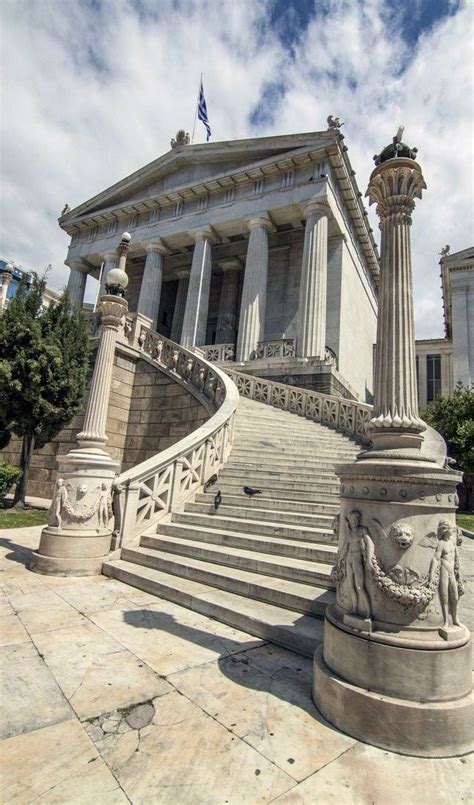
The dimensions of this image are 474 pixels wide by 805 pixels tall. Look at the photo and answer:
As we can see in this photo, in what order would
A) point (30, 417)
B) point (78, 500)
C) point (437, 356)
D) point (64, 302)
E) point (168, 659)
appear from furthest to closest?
point (437, 356)
point (64, 302)
point (30, 417)
point (78, 500)
point (168, 659)

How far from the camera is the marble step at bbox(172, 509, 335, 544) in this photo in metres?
6.12

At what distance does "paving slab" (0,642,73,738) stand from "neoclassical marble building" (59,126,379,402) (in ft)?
50.3

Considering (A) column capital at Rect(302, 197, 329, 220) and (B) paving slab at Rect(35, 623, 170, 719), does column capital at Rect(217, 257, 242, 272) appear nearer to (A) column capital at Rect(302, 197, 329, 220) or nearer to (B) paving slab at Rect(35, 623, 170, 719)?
(A) column capital at Rect(302, 197, 329, 220)

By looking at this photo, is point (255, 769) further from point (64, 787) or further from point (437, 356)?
point (437, 356)

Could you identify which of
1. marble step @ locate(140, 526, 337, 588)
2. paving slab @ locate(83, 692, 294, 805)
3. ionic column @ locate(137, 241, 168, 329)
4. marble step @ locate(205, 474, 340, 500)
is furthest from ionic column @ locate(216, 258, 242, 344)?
paving slab @ locate(83, 692, 294, 805)

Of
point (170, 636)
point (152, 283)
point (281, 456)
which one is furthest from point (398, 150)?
point (152, 283)

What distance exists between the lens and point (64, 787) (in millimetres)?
2193

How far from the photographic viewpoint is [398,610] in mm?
2920

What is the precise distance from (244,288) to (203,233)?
551cm

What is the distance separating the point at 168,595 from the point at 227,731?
2.71 meters

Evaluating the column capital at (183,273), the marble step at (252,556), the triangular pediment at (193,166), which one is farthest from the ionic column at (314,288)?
the marble step at (252,556)

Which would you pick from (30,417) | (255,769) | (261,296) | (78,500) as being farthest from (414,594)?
(261,296)

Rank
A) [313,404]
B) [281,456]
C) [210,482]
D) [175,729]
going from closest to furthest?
[175,729] → [210,482] → [281,456] → [313,404]

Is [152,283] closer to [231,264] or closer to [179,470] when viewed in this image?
[231,264]
